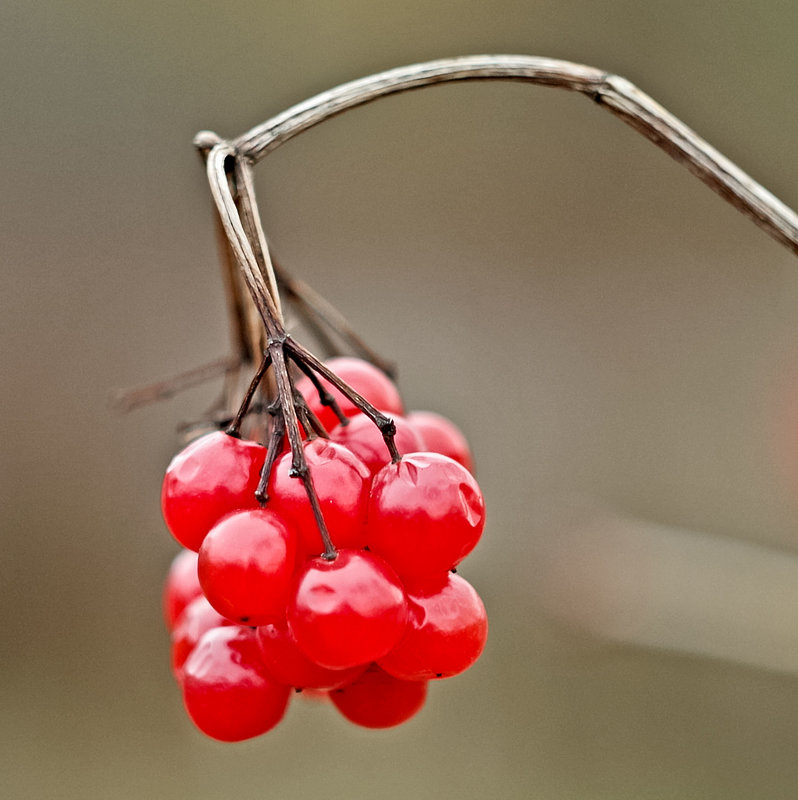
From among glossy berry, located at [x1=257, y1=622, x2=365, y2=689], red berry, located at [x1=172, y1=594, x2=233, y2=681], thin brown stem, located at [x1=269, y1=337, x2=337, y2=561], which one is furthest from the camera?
red berry, located at [x1=172, y1=594, x2=233, y2=681]

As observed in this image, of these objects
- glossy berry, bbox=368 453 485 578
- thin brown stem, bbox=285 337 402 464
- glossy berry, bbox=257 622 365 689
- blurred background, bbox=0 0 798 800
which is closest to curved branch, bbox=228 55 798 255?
thin brown stem, bbox=285 337 402 464

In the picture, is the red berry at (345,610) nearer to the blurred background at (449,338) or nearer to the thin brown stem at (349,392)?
the thin brown stem at (349,392)

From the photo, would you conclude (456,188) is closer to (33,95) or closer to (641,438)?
(641,438)

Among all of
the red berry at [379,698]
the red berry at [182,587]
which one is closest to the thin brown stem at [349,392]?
the red berry at [379,698]

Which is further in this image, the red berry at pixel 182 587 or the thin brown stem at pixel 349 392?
the red berry at pixel 182 587

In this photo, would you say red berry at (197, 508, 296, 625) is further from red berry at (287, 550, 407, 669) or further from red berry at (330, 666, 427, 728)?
red berry at (330, 666, 427, 728)

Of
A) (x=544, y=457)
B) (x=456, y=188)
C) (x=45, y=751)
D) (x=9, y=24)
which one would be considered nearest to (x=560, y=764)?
(x=544, y=457)
